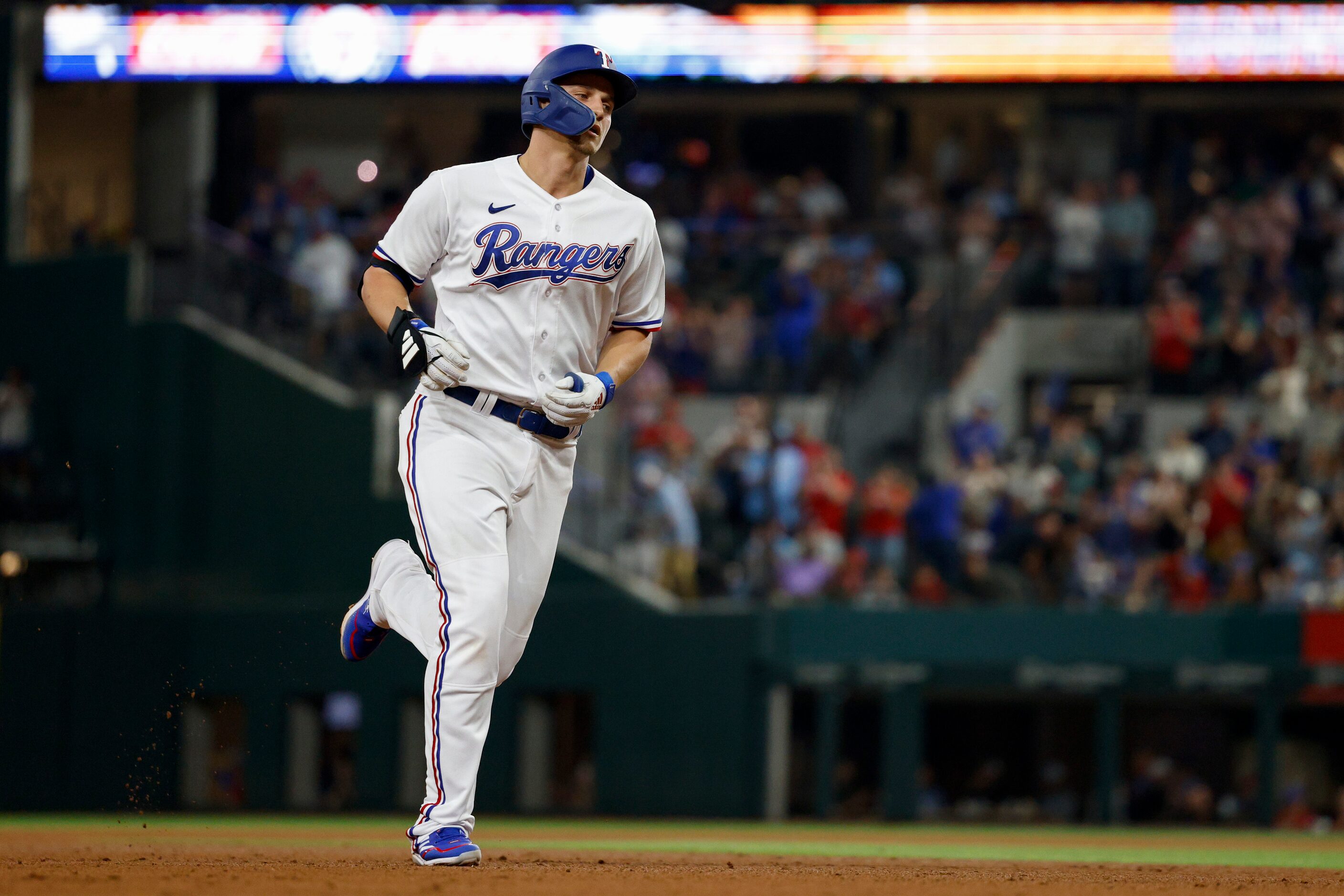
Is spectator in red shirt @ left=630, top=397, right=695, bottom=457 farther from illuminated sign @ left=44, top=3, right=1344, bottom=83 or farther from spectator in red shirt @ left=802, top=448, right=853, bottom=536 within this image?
illuminated sign @ left=44, top=3, right=1344, bottom=83

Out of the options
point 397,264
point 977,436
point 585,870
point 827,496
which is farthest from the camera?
point 977,436

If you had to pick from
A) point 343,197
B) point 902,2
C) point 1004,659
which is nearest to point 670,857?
point 1004,659

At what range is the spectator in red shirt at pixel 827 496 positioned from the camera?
47.4 ft

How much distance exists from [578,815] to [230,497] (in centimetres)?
385

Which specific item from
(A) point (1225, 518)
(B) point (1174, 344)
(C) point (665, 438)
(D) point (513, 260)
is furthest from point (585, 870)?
(B) point (1174, 344)

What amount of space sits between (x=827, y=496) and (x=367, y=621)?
8699 mm

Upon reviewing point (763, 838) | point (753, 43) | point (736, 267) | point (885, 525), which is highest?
point (753, 43)

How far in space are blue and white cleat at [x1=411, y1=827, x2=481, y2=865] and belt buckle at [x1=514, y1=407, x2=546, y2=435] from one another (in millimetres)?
1160

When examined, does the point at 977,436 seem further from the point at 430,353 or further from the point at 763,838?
the point at 430,353

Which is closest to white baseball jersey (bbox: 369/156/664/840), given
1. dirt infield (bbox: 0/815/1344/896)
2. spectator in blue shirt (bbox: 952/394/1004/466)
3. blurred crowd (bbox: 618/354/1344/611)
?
dirt infield (bbox: 0/815/1344/896)

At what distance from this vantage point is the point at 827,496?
1448 cm

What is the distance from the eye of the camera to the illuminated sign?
56.2ft

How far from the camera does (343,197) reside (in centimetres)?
1900

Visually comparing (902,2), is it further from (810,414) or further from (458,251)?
(458,251)
